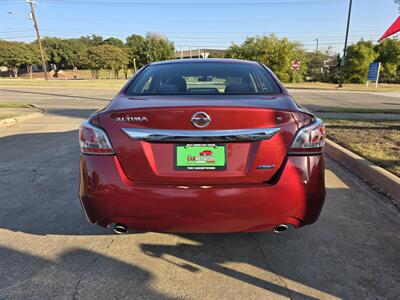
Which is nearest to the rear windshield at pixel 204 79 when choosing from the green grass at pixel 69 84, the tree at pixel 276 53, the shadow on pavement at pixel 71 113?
the shadow on pavement at pixel 71 113

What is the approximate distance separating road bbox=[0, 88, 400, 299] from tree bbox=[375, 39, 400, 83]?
47.5 meters

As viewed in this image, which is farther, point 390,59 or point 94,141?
point 390,59

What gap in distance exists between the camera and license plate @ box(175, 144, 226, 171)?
7.41 feet

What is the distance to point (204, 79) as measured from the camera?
11.7 ft

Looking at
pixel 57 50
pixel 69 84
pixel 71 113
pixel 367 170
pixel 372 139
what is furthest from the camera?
pixel 57 50

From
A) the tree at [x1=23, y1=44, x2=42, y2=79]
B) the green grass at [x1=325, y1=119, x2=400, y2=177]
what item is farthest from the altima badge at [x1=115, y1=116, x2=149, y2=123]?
the tree at [x1=23, y1=44, x2=42, y2=79]

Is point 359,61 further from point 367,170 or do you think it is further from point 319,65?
point 367,170

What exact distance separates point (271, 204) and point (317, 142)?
0.56 m

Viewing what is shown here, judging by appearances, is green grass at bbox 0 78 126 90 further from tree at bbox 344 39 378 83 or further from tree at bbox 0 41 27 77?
tree at bbox 0 41 27 77

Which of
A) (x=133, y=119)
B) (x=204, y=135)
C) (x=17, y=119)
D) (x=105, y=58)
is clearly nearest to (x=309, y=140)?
(x=204, y=135)

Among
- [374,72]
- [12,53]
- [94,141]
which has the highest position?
[12,53]

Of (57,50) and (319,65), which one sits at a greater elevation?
(57,50)

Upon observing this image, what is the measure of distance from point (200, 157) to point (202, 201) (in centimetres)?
30

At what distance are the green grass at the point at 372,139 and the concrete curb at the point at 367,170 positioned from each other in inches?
6.4
